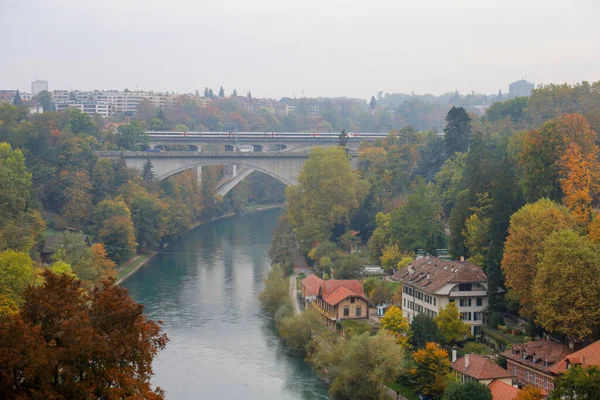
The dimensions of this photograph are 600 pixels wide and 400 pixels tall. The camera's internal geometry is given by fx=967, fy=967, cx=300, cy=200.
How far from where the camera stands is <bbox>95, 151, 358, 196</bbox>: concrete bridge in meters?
55.4

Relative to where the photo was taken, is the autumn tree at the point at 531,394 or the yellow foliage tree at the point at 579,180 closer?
the autumn tree at the point at 531,394

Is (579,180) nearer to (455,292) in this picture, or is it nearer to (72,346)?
(455,292)

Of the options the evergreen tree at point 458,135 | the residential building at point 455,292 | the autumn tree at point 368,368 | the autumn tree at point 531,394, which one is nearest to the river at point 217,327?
the autumn tree at point 368,368

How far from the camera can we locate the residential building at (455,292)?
2753cm

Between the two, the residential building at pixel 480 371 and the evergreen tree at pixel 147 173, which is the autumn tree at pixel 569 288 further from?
the evergreen tree at pixel 147 173

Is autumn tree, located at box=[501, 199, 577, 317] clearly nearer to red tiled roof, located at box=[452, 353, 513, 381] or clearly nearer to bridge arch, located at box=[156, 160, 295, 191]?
red tiled roof, located at box=[452, 353, 513, 381]

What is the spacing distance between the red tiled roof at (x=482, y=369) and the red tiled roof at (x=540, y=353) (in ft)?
2.25

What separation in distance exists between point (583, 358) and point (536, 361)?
66.7 inches

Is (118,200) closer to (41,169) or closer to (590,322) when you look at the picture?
(41,169)

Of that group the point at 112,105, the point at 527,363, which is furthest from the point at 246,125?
the point at 527,363

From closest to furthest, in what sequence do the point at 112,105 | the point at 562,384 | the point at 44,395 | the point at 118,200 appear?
the point at 44,395 < the point at 562,384 < the point at 118,200 < the point at 112,105

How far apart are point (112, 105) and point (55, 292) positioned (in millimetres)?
94489

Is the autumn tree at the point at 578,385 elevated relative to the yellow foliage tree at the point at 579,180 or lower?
lower

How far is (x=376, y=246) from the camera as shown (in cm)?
3812
